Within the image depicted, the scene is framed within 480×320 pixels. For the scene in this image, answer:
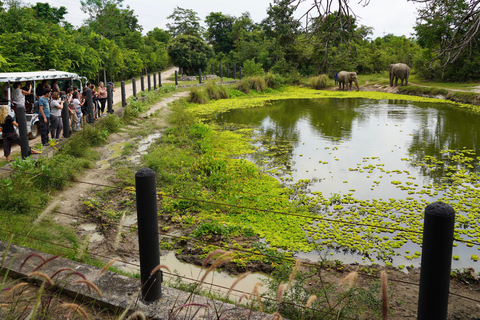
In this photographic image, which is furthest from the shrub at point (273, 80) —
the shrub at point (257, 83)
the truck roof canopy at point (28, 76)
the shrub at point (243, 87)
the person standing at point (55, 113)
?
the person standing at point (55, 113)

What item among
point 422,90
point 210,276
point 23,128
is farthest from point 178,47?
point 210,276

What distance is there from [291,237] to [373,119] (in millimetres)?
12432

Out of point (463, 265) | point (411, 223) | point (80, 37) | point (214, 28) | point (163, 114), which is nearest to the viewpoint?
point (463, 265)

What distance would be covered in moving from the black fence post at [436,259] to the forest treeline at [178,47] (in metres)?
2.48

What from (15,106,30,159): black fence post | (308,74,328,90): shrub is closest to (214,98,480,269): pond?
(15,106,30,159): black fence post

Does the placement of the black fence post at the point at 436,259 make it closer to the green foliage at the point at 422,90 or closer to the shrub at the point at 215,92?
the shrub at the point at 215,92

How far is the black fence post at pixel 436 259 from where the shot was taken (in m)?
2.15

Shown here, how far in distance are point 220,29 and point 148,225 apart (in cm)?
4801

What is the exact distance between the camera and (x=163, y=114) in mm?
16766

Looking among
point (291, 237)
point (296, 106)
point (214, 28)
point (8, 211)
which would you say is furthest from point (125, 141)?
point (214, 28)

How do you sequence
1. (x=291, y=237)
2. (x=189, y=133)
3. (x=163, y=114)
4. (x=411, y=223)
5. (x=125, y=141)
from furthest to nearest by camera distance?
1. (x=163, y=114)
2. (x=189, y=133)
3. (x=125, y=141)
4. (x=411, y=223)
5. (x=291, y=237)

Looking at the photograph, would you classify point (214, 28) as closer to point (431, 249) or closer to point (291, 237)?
point (291, 237)

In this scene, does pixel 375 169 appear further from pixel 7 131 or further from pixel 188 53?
pixel 188 53

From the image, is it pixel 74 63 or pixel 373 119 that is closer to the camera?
pixel 373 119
